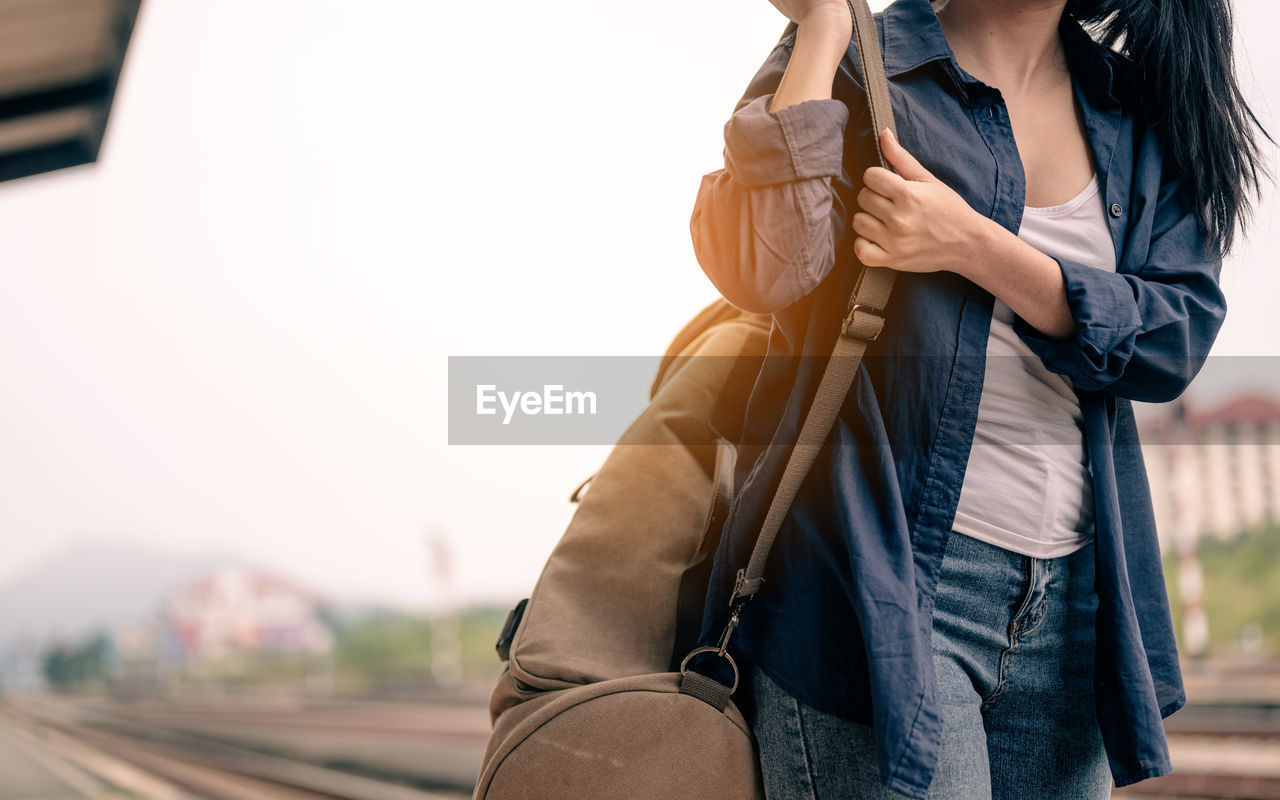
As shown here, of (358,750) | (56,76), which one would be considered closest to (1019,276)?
(56,76)

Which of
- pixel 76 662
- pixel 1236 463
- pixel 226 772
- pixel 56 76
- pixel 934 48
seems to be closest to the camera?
pixel 934 48

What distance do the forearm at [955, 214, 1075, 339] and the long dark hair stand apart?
0.25m

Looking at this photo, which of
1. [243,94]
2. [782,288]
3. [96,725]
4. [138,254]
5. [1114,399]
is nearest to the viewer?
[782,288]

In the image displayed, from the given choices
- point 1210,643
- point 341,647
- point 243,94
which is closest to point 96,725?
point 341,647

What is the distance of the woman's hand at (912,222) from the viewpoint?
2.27 ft

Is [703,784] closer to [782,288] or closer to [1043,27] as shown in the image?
[782,288]

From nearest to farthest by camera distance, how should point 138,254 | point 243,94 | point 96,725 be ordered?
point 96,725, point 243,94, point 138,254

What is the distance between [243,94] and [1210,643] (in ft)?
92.4

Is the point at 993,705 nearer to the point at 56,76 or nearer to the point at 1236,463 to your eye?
the point at 56,76

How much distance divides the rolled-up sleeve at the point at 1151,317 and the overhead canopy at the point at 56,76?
4324mm

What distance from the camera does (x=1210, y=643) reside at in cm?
1733

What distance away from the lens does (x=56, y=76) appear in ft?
15.0

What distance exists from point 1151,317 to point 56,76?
17.9 ft

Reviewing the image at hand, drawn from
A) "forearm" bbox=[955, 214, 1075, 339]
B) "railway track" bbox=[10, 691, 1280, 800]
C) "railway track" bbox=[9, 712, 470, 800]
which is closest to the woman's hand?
"forearm" bbox=[955, 214, 1075, 339]
